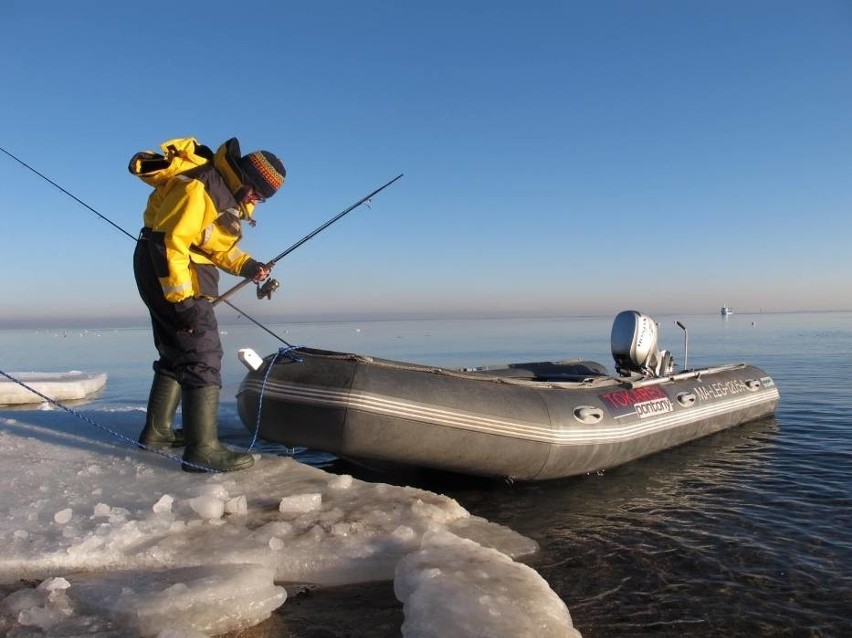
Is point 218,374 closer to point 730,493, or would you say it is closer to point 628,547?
point 628,547

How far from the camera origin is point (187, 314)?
370 centimetres

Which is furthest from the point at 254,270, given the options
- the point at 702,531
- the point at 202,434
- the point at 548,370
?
the point at 548,370

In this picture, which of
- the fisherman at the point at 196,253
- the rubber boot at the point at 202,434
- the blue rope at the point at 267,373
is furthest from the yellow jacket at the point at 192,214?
the blue rope at the point at 267,373

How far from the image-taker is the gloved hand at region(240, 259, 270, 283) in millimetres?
4105

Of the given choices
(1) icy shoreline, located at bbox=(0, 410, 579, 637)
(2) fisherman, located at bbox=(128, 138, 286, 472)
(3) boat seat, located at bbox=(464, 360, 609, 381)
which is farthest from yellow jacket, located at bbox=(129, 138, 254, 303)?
(3) boat seat, located at bbox=(464, 360, 609, 381)

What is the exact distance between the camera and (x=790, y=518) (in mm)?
4477

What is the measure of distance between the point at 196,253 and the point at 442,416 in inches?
83.8

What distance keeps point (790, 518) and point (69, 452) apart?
211 inches

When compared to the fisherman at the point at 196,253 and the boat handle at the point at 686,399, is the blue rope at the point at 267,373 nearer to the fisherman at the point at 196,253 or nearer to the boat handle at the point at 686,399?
the fisherman at the point at 196,253

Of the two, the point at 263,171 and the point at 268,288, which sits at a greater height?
the point at 263,171

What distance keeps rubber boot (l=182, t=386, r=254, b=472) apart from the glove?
1.34 ft

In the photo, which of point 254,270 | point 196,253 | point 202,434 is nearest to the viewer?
point 202,434

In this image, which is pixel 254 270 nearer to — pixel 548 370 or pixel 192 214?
pixel 192 214

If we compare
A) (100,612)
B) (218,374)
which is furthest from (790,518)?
(100,612)
